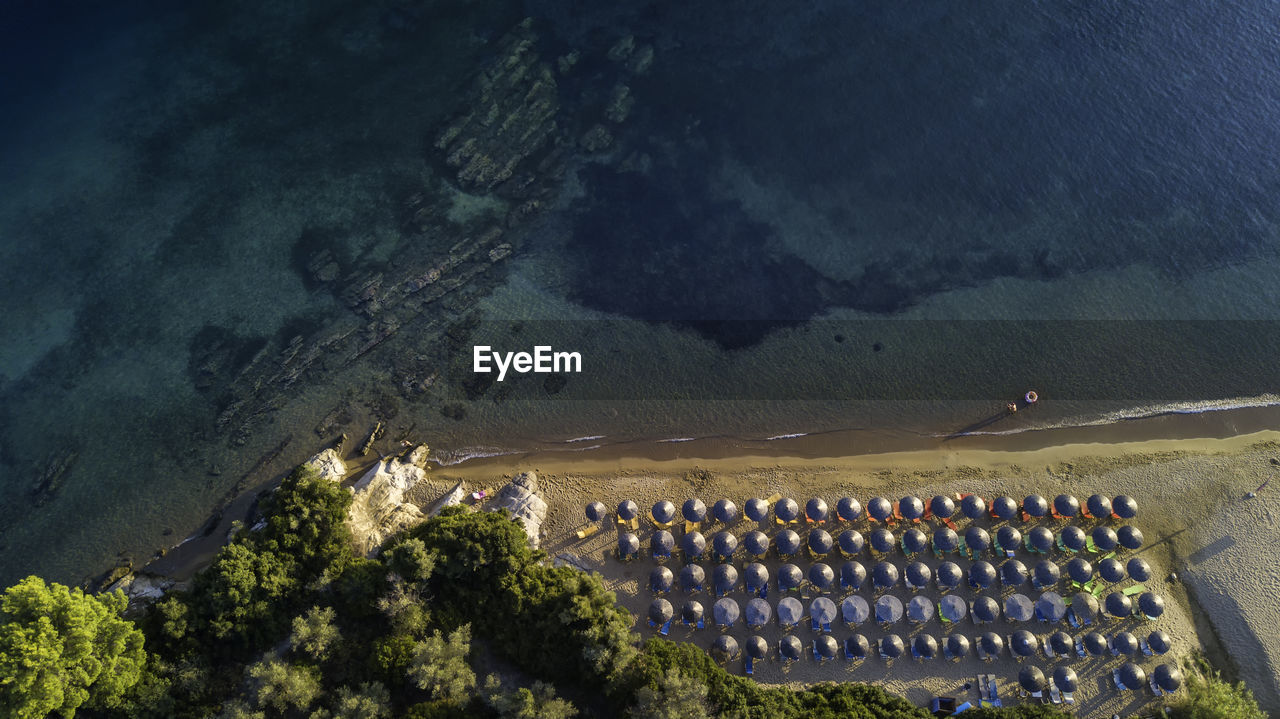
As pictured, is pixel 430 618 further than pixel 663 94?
No

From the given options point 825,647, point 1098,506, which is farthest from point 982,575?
point 825,647

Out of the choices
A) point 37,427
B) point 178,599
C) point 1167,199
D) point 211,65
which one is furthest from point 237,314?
point 1167,199

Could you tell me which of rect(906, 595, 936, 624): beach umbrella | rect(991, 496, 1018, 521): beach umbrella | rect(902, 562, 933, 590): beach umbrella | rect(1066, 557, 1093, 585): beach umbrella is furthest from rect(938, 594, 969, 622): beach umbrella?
rect(1066, 557, 1093, 585): beach umbrella

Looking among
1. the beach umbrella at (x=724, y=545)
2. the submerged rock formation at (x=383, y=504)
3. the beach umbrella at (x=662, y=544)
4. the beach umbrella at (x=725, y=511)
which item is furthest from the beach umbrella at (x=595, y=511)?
the submerged rock formation at (x=383, y=504)

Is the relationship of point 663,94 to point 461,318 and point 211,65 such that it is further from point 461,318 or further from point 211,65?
point 211,65

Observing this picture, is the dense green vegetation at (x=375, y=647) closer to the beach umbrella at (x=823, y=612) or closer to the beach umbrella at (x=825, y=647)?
the beach umbrella at (x=825, y=647)

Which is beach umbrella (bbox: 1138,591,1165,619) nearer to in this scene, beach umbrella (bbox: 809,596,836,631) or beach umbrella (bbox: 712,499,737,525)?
beach umbrella (bbox: 809,596,836,631)
